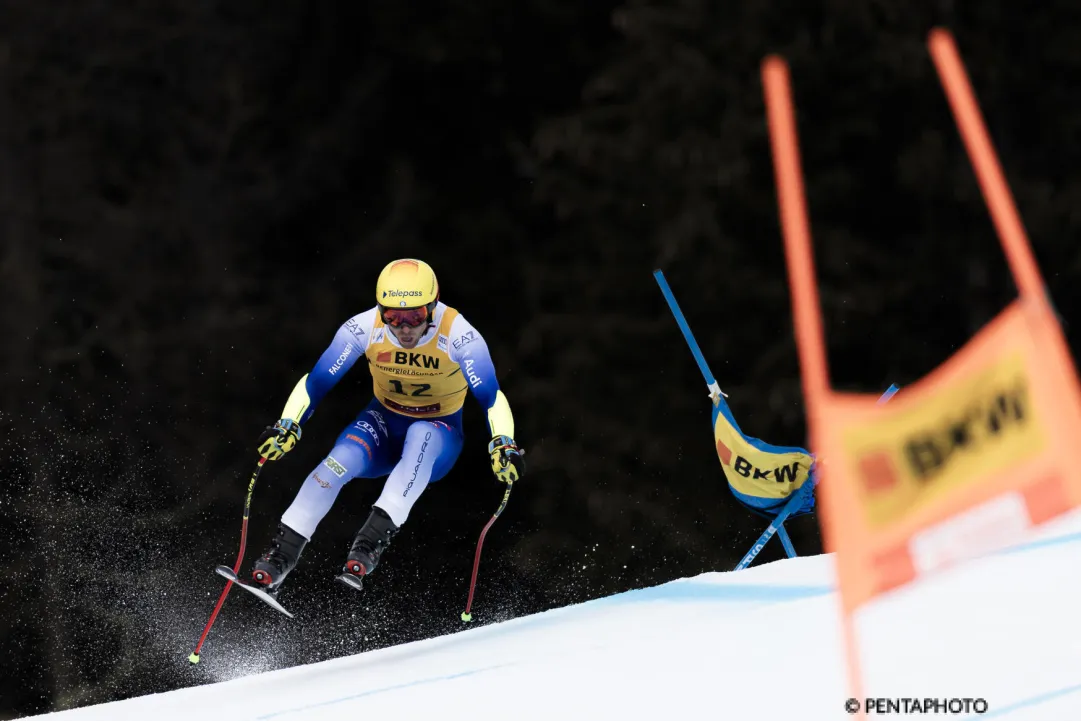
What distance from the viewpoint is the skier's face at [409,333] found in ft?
19.9

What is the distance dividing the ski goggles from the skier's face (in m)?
0.02

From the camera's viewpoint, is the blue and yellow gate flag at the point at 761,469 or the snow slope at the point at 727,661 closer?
Result: the snow slope at the point at 727,661

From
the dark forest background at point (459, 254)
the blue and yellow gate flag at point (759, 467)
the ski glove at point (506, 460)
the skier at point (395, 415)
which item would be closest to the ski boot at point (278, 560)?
the skier at point (395, 415)

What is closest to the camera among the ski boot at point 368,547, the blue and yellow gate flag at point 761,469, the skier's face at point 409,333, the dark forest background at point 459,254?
the ski boot at point 368,547

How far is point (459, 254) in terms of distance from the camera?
41.9 ft

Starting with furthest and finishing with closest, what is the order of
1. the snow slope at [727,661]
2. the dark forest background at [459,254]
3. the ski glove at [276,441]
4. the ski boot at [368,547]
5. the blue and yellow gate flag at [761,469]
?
the dark forest background at [459,254]
the blue and yellow gate flag at [761,469]
the ski glove at [276,441]
the ski boot at [368,547]
the snow slope at [727,661]

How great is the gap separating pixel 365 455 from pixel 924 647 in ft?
8.85

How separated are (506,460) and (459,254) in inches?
278

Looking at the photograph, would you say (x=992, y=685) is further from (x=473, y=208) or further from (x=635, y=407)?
(x=473, y=208)

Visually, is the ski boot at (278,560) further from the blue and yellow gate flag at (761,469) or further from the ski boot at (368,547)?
the blue and yellow gate flag at (761,469)

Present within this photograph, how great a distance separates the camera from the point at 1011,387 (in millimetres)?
3260

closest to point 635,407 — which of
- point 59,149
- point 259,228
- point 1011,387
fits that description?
point 259,228

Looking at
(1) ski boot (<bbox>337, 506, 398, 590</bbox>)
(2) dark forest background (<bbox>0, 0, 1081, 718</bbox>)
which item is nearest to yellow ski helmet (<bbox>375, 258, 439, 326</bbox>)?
(1) ski boot (<bbox>337, 506, 398, 590</bbox>)

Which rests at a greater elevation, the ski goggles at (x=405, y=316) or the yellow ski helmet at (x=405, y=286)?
the yellow ski helmet at (x=405, y=286)
